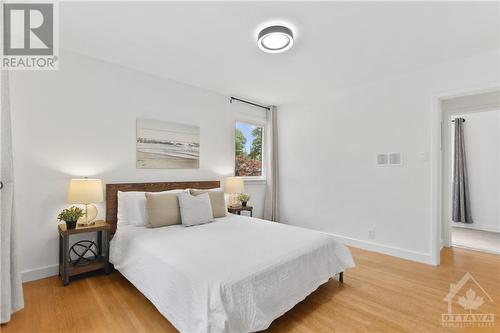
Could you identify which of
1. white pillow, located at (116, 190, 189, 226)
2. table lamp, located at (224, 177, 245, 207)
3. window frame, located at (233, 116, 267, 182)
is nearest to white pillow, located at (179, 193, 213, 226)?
white pillow, located at (116, 190, 189, 226)

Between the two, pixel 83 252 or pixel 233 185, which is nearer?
pixel 83 252

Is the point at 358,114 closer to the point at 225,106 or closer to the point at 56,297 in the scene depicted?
the point at 225,106

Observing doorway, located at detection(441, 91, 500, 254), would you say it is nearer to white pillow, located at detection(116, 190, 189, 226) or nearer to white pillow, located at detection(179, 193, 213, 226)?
white pillow, located at detection(179, 193, 213, 226)

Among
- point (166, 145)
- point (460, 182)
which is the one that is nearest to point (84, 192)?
point (166, 145)

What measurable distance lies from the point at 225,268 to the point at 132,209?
1695 mm

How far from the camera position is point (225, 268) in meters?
1.65

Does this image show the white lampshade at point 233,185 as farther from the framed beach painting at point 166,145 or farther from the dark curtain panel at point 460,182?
the dark curtain panel at point 460,182

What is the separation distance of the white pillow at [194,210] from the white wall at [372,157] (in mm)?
2174

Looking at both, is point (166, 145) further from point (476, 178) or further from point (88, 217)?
point (476, 178)

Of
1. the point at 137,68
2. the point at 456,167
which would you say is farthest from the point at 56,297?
the point at 456,167

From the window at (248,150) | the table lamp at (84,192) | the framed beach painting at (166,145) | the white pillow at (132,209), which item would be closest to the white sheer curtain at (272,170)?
the window at (248,150)

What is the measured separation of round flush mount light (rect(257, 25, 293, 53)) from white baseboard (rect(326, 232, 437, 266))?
2995mm

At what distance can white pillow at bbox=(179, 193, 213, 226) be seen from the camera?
2.79 meters

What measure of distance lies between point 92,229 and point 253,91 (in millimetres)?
3024
